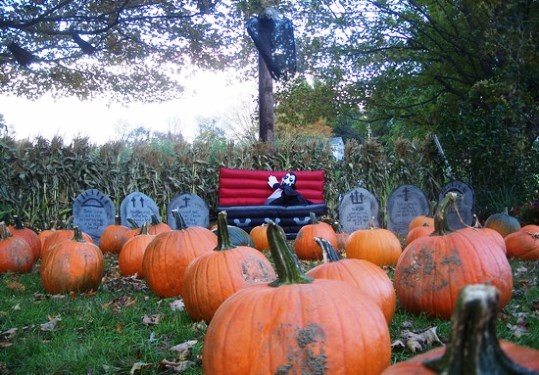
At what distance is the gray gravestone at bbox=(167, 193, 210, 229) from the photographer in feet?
33.0

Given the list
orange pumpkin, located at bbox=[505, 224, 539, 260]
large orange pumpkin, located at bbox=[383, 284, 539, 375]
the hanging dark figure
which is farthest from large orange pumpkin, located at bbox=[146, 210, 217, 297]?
the hanging dark figure

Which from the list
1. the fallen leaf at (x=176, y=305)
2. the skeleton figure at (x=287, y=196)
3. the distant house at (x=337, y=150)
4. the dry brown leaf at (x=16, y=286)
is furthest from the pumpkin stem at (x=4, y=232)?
the distant house at (x=337, y=150)

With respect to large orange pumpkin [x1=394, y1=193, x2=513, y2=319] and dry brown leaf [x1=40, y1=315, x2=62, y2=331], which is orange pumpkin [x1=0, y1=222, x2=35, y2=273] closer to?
dry brown leaf [x1=40, y1=315, x2=62, y2=331]

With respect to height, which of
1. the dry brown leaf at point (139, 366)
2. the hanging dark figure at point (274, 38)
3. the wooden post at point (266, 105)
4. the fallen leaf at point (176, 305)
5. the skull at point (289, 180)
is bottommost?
the fallen leaf at point (176, 305)

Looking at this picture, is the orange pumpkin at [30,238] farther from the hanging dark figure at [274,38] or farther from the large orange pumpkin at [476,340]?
the large orange pumpkin at [476,340]

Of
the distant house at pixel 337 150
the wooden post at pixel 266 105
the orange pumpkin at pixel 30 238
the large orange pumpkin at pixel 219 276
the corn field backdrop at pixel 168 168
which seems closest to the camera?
the large orange pumpkin at pixel 219 276

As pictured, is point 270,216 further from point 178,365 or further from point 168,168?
point 178,365

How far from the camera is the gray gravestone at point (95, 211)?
9.29 m

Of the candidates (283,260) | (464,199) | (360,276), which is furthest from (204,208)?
(283,260)

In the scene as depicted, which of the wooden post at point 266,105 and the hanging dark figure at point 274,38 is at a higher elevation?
the hanging dark figure at point 274,38

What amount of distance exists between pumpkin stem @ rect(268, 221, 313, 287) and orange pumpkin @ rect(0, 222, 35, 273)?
4852mm

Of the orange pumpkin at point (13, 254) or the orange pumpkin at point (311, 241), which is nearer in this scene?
the orange pumpkin at point (13, 254)

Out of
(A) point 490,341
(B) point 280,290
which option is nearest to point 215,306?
(B) point 280,290

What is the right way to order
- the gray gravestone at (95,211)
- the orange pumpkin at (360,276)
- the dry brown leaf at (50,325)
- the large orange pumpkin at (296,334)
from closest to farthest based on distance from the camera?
the large orange pumpkin at (296,334) → the orange pumpkin at (360,276) → the dry brown leaf at (50,325) → the gray gravestone at (95,211)
